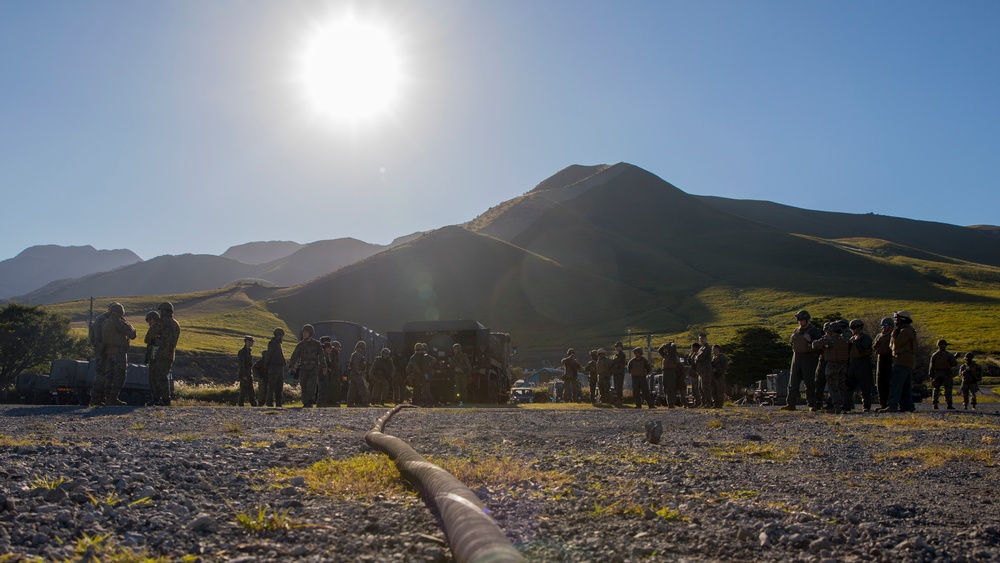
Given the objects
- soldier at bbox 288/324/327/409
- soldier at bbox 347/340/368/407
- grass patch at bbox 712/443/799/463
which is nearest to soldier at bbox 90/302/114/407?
soldier at bbox 288/324/327/409

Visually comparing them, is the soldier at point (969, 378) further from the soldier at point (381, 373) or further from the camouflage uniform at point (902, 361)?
the soldier at point (381, 373)

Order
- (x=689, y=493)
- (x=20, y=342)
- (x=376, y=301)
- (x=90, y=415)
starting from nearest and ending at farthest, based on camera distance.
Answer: (x=689, y=493) < (x=90, y=415) < (x=20, y=342) < (x=376, y=301)

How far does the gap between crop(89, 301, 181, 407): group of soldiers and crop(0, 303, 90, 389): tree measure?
36506 mm

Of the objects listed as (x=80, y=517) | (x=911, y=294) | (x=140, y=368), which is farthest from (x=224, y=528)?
(x=911, y=294)

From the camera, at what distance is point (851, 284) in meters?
130

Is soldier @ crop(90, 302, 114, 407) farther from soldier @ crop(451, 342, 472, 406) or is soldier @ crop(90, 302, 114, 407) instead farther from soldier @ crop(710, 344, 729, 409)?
soldier @ crop(710, 344, 729, 409)

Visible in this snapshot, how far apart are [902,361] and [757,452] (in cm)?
906

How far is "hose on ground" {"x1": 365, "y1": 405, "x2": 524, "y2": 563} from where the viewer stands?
2732mm

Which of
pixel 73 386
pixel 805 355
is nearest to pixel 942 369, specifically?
pixel 805 355

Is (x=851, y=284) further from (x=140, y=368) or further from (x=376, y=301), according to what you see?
(x=140, y=368)

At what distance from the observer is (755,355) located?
1820 inches

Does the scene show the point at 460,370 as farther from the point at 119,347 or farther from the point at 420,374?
the point at 119,347

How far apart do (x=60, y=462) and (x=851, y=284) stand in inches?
5578

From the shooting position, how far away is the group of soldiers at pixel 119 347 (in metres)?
14.9
